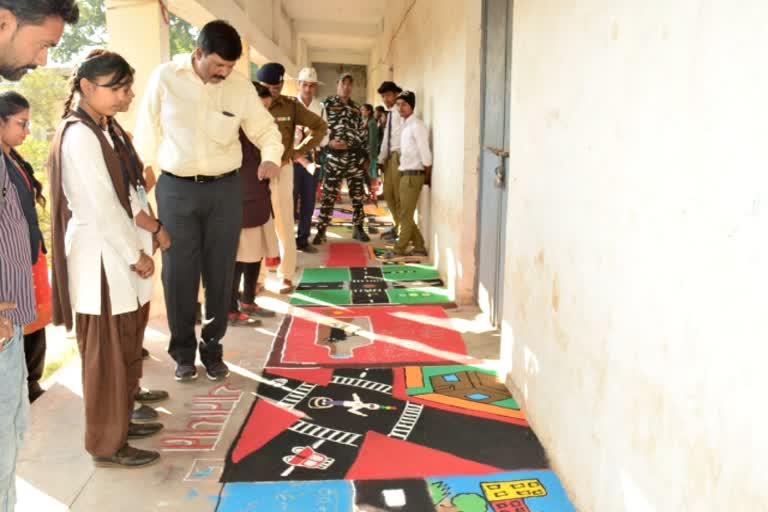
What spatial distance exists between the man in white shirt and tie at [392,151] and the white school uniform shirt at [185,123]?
3649 millimetres

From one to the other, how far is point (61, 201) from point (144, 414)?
44.4 inches

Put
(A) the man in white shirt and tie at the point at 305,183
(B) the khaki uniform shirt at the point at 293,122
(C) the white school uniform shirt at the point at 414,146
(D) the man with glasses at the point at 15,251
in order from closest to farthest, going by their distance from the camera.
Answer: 1. (D) the man with glasses at the point at 15,251
2. (B) the khaki uniform shirt at the point at 293,122
3. (A) the man in white shirt and tie at the point at 305,183
4. (C) the white school uniform shirt at the point at 414,146

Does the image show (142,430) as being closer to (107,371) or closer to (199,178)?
(107,371)

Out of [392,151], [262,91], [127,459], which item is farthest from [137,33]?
[392,151]

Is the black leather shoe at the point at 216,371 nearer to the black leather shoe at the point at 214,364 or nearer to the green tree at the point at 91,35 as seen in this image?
the black leather shoe at the point at 214,364

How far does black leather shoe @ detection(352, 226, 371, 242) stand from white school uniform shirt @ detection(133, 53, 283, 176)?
4476 mm

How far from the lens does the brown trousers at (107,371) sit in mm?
2393

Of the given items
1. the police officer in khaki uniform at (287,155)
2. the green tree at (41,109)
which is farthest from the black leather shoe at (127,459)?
the green tree at (41,109)

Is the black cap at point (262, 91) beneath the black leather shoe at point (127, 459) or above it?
above

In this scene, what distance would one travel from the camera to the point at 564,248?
7.75ft

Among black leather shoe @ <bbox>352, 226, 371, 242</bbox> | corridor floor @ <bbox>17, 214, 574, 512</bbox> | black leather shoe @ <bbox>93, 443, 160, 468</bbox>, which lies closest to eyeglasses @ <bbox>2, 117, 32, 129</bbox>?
corridor floor @ <bbox>17, 214, 574, 512</bbox>

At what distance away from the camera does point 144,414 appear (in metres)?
2.92

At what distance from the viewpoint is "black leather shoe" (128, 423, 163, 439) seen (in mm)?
2781

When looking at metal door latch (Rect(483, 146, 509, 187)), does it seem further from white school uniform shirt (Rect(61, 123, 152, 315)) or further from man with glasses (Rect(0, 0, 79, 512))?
man with glasses (Rect(0, 0, 79, 512))
